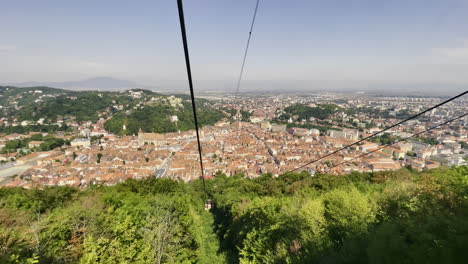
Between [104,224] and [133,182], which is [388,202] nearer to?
[104,224]

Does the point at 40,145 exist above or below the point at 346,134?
below

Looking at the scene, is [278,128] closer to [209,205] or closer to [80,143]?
[209,205]

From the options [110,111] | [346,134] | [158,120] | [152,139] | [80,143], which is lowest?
[80,143]

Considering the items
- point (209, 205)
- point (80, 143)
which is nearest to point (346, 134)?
point (209, 205)

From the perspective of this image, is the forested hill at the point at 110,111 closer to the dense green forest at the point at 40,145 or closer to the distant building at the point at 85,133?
the distant building at the point at 85,133

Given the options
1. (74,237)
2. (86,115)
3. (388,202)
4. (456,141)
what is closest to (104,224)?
(74,237)

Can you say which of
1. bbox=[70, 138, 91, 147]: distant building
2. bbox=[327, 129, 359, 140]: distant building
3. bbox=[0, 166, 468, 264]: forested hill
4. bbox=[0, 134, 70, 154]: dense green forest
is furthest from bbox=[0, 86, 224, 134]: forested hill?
bbox=[0, 166, 468, 264]: forested hill

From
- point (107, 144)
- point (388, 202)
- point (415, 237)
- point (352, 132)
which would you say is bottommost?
point (107, 144)
